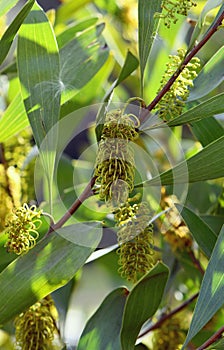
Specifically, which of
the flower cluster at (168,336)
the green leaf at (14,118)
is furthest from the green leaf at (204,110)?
the flower cluster at (168,336)

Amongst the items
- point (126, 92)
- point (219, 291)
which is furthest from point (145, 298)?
point (126, 92)

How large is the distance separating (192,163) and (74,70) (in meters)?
0.28

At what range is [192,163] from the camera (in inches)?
24.5

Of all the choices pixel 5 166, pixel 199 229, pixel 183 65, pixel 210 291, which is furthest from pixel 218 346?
pixel 5 166

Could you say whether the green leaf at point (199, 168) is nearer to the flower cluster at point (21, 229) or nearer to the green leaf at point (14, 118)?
the flower cluster at point (21, 229)

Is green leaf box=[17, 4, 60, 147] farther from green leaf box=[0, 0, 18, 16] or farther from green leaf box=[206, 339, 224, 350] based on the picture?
green leaf box=[206, 339, 224, 350]

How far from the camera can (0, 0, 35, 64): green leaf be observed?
2.13ft

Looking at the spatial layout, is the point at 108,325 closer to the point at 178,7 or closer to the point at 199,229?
the point at 199,229

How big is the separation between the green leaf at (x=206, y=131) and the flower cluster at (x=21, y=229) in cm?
25

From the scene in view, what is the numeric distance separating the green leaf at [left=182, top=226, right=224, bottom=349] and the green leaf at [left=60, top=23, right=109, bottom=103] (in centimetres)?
27

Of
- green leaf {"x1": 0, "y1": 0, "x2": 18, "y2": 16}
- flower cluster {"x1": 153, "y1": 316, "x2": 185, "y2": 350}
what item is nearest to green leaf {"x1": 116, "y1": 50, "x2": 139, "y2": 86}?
green leaf {"x1": 0, "y1": 0, "x2": 18, "y2": 16}

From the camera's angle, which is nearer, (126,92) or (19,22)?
(19,22)

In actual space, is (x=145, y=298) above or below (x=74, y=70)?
below

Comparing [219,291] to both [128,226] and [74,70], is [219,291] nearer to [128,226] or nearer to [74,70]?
[128,226]
